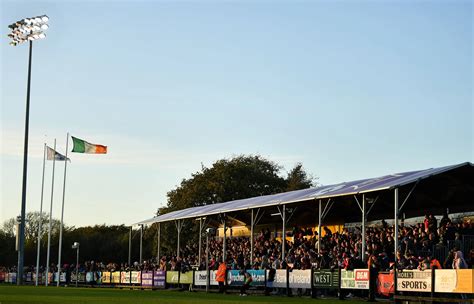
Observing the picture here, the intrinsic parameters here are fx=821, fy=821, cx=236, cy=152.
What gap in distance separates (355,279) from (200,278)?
14.5 metres

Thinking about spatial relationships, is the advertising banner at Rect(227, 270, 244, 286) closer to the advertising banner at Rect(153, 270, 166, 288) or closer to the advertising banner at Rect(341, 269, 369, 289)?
the advertising banner at Rect(341, 269, 369, 289)

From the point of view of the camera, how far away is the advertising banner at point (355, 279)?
29.3 metres

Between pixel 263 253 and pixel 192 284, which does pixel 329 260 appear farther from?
pixel 192 284

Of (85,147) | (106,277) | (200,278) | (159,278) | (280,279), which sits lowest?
(106,277)

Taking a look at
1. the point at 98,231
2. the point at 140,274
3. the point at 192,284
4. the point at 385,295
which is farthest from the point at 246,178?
the point at 385,295

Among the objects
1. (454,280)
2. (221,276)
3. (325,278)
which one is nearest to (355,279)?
(325,278)

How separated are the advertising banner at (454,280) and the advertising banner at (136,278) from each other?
28558mm

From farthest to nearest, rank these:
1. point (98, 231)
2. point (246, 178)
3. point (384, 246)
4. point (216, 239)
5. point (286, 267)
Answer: point (98, 231)
point (246, 178)
point (216, 239)
point (286, 267)
point (384, 246)

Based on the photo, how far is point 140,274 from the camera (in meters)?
50.8

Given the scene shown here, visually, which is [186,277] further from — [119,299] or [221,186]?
[221,186]

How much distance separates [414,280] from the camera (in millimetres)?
26281

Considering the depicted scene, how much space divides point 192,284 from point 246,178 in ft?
157

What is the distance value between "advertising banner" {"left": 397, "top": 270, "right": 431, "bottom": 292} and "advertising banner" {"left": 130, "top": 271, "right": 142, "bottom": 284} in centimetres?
2643

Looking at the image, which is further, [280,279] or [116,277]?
[116,277]
